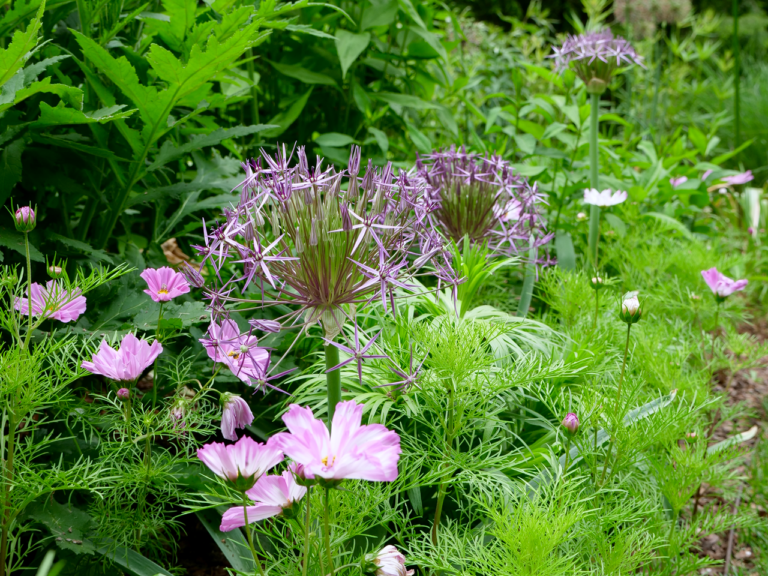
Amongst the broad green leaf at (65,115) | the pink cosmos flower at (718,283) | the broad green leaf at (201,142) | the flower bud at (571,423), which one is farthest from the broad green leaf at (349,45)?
the flower bud at (571,423)

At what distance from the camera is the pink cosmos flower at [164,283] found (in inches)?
50.1

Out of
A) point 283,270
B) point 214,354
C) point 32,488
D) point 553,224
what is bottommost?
point 553,224

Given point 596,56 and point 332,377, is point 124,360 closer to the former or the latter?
point 332,377

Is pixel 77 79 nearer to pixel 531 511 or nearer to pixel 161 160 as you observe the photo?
pixel 161 160

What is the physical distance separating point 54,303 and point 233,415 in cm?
38

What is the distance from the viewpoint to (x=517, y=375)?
4.19ft

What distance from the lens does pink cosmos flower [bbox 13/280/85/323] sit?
113 centimetres

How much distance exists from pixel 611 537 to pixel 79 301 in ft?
3.88

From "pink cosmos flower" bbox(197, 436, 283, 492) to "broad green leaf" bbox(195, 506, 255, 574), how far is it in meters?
0.39

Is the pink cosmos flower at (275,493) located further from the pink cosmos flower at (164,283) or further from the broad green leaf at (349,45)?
the broad green leaf at (349,45)

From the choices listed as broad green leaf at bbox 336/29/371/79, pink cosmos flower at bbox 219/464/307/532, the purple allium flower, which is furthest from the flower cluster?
pink cosmos flower at bbox 219/464/307/532

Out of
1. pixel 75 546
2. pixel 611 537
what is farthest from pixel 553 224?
pixel 75 546

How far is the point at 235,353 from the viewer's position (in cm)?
120

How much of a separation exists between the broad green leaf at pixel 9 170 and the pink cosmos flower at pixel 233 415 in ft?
2.45
